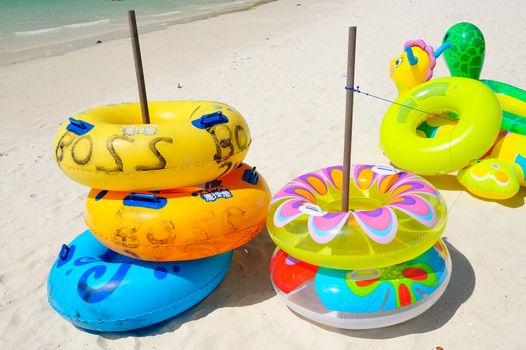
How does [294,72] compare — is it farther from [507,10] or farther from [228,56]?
[507,10]

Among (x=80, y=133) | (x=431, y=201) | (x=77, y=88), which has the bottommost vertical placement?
(x=77, y=88)

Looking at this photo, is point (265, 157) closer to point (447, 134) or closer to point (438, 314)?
point (447, 134)

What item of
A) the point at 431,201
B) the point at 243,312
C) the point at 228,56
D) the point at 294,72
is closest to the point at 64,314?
the point at 243,312

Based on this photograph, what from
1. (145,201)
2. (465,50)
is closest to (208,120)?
(145,201)

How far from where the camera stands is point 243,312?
3.32m

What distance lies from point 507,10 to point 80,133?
1426 cm

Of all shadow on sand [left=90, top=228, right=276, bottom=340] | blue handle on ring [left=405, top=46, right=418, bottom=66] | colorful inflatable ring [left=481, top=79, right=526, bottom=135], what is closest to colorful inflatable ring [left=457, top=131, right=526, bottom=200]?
colorful inflatable ring [left=481, top=79, right=526, bottom=135]

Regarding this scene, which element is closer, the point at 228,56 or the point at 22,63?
the point at 228,56

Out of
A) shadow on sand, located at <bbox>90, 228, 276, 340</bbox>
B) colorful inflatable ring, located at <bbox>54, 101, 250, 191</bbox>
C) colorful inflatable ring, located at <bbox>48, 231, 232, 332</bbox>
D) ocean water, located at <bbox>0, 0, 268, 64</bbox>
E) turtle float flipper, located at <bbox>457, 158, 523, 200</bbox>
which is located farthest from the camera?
ocean water, located at <bbox>0, 0, 268, 64</bbox>

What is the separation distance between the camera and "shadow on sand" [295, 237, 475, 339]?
119 inches

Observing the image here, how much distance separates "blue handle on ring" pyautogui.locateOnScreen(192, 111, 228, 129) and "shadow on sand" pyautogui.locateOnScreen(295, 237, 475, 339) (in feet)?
4.98

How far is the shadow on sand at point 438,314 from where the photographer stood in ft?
9.96

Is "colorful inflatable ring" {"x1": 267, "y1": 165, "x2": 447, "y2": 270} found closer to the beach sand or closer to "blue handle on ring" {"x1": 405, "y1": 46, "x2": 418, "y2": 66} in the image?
the beach sand

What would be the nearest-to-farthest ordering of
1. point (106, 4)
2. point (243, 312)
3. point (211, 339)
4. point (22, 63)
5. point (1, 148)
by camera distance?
point (211, 339), point (243, 312), point (1, 148), point (22, 63), point (106, 4)
